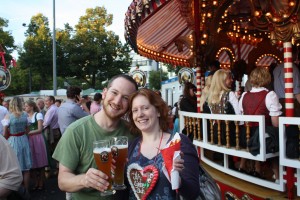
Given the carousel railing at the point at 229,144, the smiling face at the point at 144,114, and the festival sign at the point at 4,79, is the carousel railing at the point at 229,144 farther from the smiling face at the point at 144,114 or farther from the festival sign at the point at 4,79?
the festival sign at the point at 4,79

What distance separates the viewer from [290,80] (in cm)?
481

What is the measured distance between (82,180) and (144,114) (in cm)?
58

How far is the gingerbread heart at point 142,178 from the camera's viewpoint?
87.5 inches

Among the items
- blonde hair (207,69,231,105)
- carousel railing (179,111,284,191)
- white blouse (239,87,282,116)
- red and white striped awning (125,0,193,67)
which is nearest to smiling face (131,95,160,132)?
carousel railing (179,111,284,191)

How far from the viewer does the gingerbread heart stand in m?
2.22

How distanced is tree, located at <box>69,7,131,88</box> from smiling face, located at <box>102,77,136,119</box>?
2759 centimetres

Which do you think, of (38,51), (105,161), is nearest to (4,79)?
(105,161)

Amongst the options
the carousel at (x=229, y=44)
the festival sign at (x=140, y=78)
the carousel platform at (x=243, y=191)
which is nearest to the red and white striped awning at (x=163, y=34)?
the carousel at (x=229, y=44)

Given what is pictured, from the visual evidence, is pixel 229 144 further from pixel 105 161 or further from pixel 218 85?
pixel 105 161

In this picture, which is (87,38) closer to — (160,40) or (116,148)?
(160,40)

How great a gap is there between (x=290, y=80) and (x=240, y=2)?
5815 mm

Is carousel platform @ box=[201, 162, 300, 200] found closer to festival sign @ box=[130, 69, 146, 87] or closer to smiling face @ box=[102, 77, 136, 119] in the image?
smiling face @ box=[102, 77, 136, 119]

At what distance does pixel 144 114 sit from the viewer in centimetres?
243

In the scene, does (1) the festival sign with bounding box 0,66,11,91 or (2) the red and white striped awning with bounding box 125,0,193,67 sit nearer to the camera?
(1) the festival sign with bounding box 0,66,11,91
